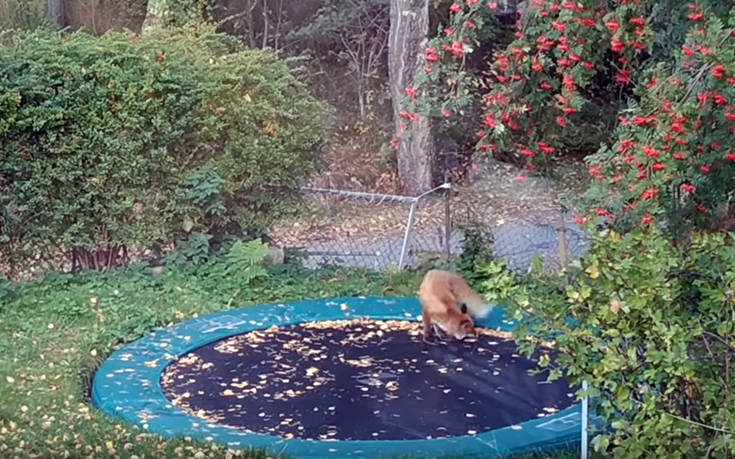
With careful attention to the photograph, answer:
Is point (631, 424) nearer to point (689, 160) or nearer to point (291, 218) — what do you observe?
point (689, 160)

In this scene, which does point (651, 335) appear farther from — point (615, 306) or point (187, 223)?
point (187, 223)

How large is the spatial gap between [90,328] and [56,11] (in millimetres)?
8160

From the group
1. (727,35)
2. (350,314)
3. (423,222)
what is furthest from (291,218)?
(727,35)

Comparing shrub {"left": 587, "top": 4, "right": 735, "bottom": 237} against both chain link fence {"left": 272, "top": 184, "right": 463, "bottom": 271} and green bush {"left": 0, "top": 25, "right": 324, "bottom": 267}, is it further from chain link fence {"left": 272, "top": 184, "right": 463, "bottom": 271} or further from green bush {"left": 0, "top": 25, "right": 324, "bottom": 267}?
green bush {"left": 0, "top": 25, "right": 324, "bottom": 267}

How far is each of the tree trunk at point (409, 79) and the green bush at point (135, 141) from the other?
12.0 ft

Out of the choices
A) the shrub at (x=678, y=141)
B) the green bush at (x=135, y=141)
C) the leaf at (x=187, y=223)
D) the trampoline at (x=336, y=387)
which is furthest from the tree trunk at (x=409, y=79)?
the shrub at (x=678, y=141)

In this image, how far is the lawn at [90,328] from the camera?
4.15m

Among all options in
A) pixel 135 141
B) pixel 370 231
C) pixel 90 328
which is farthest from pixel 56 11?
pixel 90 328

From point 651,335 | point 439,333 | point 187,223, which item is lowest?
point 439,333

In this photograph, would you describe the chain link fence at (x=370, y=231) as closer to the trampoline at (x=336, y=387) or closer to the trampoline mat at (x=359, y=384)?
the trampoline at (x=336, y=387)

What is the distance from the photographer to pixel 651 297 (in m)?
3.12

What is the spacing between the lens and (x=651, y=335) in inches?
124

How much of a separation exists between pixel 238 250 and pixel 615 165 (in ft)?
11.1

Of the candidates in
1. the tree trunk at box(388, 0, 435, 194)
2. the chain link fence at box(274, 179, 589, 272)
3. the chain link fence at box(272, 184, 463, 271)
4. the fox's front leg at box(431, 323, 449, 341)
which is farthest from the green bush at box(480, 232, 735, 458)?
the tree trunk at box(388, 0, 435, 194)
